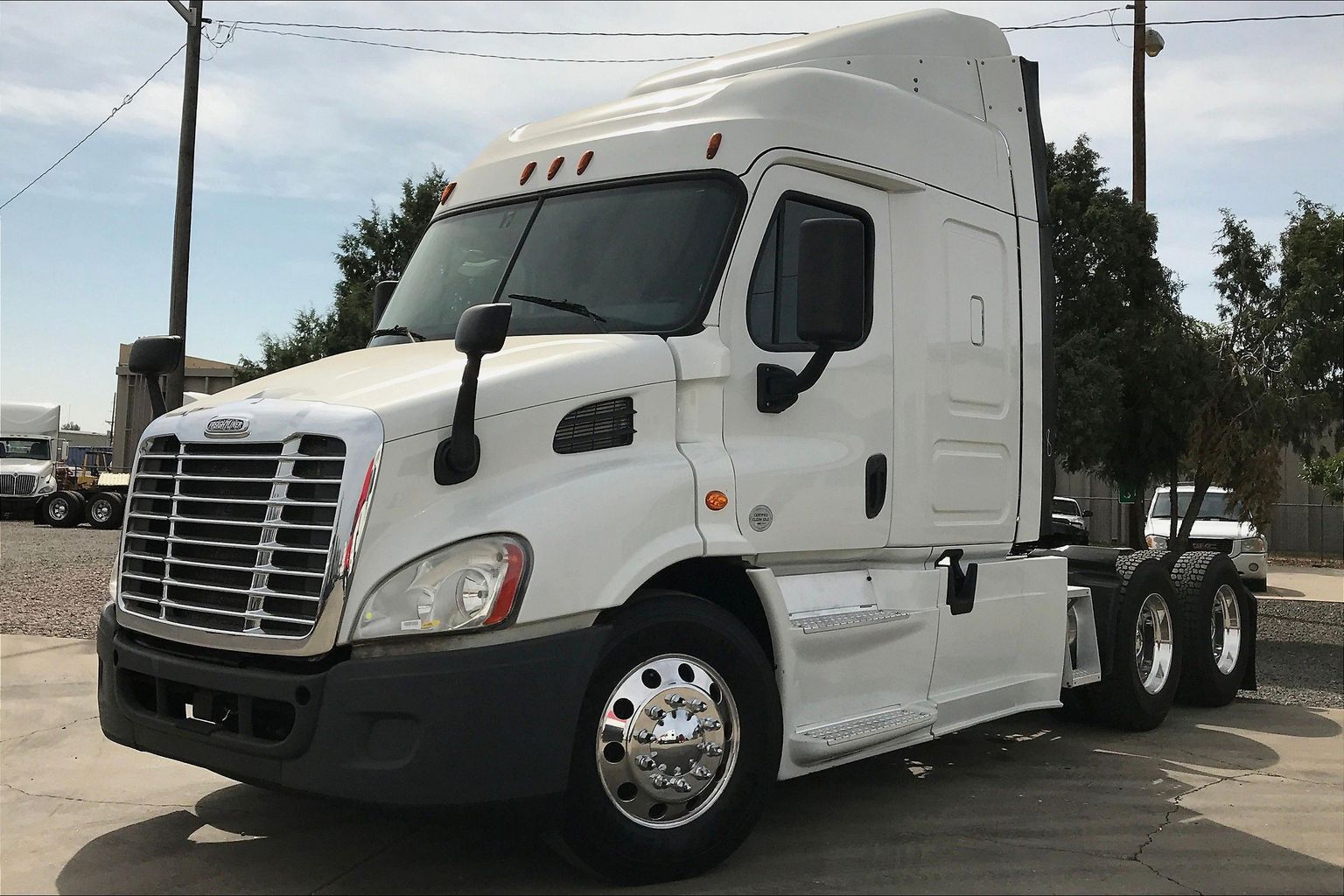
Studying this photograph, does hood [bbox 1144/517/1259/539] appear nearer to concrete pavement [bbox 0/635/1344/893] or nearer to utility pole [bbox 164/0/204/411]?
concrete pavement [bbox 0/635/1344/893]

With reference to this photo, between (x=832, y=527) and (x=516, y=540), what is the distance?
1.65 metres

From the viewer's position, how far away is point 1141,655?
25.9 feet

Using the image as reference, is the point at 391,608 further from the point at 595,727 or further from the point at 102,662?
the point at 102,662

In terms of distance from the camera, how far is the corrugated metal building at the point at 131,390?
34719 millimetres

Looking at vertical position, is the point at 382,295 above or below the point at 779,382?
above

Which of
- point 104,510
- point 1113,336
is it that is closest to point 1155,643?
point 1113,336

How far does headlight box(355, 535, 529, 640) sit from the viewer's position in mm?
3992

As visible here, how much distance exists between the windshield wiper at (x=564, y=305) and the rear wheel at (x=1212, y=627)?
5.23m

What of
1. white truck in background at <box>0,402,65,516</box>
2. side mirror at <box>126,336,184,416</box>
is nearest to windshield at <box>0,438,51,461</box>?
white truck in background at <box>0,402,65,516</box>

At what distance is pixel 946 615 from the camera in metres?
5.77

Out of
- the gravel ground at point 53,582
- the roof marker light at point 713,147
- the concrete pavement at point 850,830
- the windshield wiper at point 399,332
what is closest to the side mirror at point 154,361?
the windshield wiper at point 399,332

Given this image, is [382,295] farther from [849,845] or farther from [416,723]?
[849,845]

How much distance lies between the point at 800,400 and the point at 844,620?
94cm

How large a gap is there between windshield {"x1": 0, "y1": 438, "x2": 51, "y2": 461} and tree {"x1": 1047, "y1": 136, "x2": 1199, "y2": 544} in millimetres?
25304
